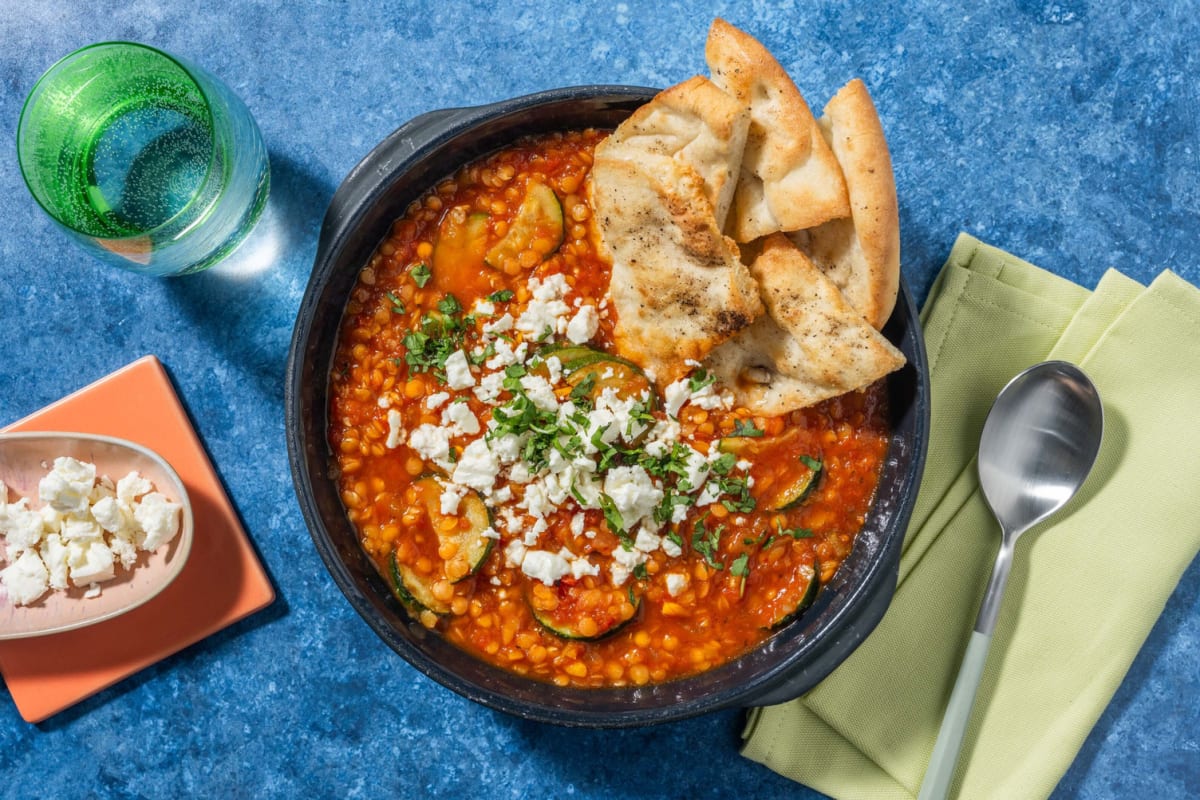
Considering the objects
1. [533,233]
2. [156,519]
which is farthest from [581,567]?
[156,519]

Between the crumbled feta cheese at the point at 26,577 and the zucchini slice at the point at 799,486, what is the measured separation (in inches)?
106

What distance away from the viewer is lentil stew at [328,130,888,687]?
3322mm

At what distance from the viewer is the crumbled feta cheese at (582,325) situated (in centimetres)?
329

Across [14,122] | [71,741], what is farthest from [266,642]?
[14,122]

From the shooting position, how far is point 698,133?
3.04m

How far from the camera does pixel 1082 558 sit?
3775 mm

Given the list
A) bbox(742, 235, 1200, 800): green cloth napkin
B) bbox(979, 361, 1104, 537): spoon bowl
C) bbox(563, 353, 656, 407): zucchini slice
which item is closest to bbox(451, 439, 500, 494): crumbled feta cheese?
bbox(563, 353, 656, 407): zucchini slice

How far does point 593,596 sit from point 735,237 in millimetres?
1321

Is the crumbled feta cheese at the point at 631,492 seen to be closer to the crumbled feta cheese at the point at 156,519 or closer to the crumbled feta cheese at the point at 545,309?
the crumbled feta cheese at the point at 545,309

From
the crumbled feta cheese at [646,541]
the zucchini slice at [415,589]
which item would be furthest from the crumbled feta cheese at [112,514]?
the crumbled feta cheese at [646,541]

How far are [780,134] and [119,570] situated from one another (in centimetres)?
287

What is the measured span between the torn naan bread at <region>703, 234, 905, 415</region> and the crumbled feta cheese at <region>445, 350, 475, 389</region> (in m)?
0.82

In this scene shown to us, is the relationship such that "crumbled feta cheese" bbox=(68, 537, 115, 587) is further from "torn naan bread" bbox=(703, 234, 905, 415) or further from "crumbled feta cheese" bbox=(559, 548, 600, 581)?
"torn naan bread" bbox=(703, 234, 905, 415)

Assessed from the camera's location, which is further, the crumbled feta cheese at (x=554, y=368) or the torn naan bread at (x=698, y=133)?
the crumbled feta cheese at (x=554, y=368)
